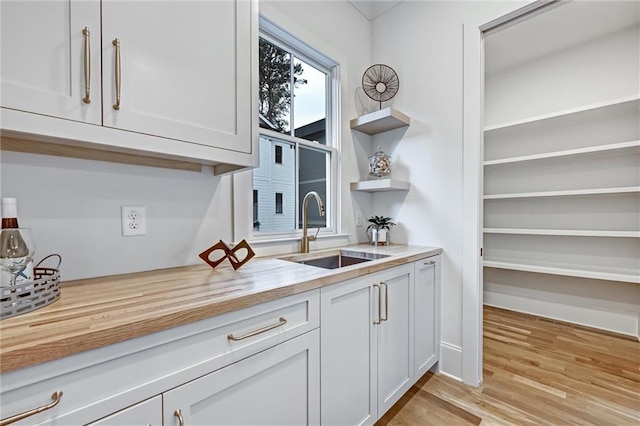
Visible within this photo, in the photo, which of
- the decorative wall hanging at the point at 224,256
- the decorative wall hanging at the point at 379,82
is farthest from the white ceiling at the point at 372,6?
the decorative wall hanging at the point at 224,256

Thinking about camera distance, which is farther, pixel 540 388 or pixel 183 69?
pixel 540 388

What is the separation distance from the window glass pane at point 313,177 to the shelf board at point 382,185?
0.27 meters

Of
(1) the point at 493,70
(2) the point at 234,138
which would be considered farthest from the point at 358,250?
(1) the point at 493,70

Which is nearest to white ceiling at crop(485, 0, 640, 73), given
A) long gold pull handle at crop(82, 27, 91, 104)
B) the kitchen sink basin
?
the kitchen sink basin

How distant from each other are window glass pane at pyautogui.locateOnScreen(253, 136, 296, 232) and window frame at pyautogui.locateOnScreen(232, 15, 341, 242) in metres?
0.04

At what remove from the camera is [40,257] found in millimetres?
949

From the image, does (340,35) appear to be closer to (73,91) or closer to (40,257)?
(73,91)

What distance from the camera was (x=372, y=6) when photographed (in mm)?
2414

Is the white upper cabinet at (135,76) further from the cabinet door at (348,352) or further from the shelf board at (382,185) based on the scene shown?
the shelf board at (382,185)

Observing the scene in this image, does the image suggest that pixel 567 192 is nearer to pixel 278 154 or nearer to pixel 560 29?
pixel 560 29

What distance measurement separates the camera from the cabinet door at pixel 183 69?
863mm

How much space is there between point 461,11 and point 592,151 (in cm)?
177

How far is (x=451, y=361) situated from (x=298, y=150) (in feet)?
6.12

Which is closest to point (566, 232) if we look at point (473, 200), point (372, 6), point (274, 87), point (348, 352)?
point (473, 200)
